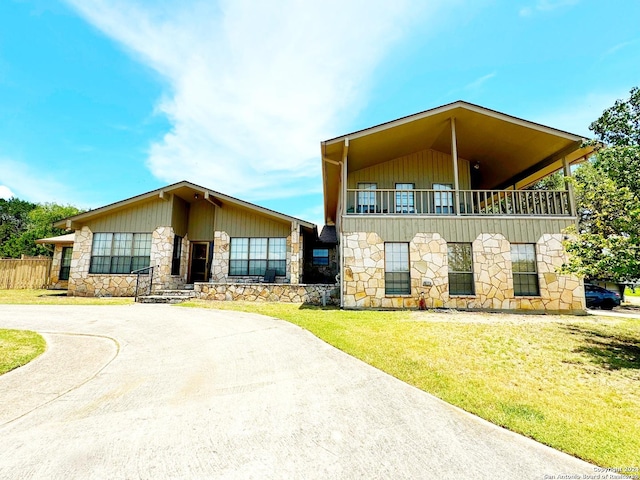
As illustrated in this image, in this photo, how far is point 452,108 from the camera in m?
11.0

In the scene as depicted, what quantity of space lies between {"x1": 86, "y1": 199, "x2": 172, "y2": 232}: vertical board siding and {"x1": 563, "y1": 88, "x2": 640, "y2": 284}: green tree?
15.9 meters

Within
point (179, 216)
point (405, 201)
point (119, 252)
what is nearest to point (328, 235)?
point (405, 201)

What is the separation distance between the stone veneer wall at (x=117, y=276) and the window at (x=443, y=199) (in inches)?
502

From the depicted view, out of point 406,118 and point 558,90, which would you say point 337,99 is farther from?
point 558,90

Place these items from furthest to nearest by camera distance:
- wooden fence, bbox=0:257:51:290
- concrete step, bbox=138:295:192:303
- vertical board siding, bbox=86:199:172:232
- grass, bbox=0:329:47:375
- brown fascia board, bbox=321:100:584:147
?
wooden fence, bbox=0:257:51:290 < vertical board siding, bbox=86:199:172:232 < concrete step, bbox=138:295:192:303 < brown fascia board, bbox=321:100:584:147 < grass, bbox=0:329:47:375

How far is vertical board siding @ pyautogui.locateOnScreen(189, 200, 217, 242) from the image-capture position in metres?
16.6

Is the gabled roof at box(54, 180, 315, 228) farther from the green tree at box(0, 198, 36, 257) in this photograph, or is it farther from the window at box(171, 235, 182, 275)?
the green tree at box(0, 198, 36, 257)

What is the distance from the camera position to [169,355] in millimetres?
5414

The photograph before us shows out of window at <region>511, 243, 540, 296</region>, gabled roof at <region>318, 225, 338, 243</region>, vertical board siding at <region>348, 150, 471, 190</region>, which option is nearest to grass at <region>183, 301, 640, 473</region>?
window at <region>511, 243, 540, 296</region>

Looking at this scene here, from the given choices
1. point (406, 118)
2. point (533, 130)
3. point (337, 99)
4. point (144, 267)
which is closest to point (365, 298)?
point (406, 118)

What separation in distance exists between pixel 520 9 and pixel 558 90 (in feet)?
12.2

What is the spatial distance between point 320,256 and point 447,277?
8.50 m

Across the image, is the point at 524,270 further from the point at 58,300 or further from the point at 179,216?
the point at 58,300

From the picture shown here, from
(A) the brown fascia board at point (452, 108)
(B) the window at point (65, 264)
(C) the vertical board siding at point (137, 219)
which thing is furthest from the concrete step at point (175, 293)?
(B) the window at point (65, 264)
